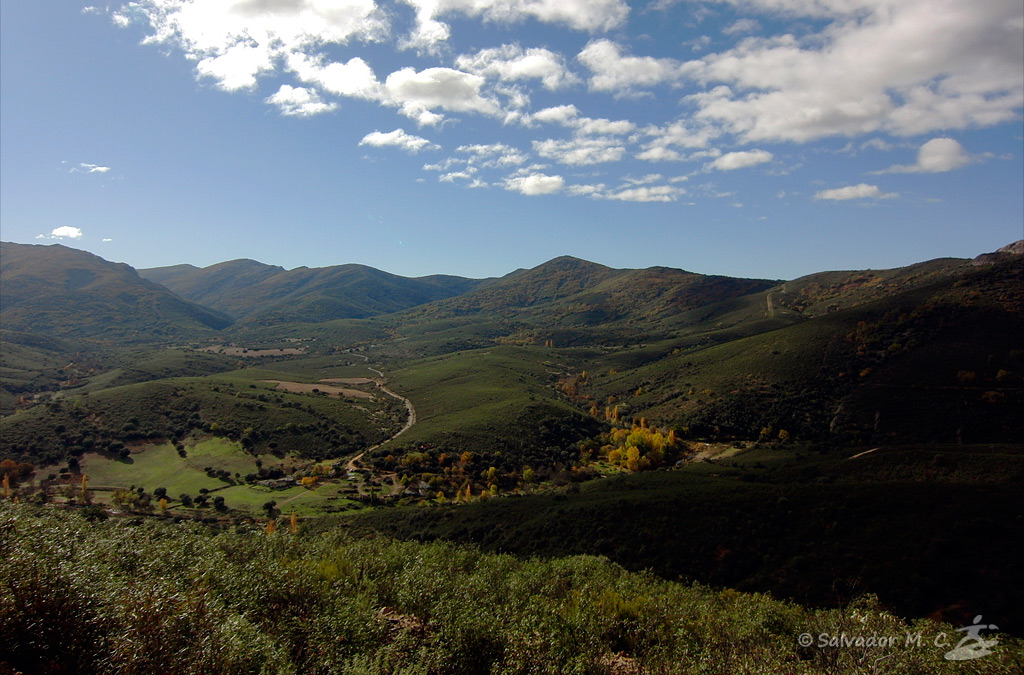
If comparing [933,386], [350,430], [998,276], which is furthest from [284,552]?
[998,276]

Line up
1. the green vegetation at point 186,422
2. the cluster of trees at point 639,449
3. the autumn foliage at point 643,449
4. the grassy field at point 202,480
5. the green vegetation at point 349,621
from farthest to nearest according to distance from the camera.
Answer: the cluster of trees at point 639,449, the autumn foliage at point 643,449, the green vegetation at point 186,422, the grassy field at point 202,480, the green vegetation at point 349,621

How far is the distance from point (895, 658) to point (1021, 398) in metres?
116

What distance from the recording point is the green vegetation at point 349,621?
18.7 m

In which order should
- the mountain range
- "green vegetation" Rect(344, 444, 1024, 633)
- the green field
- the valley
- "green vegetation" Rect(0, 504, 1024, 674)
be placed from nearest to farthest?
"green vegetation" Rect(0, 504, 1024, 674)
"green vegetation" Rect(344, 444, 1024, 633)
the valley
the mountain range
the green field

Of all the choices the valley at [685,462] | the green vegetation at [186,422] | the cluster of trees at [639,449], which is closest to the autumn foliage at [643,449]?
the cluster of trees at [639,449]

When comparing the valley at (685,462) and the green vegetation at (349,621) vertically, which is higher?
the green vegetation at (349,621)

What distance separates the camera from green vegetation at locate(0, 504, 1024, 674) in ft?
61.5

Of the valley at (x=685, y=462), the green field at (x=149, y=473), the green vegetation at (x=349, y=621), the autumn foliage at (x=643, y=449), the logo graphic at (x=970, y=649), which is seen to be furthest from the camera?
the autumn foliage at (x=643, y=449)

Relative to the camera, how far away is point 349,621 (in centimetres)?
2483

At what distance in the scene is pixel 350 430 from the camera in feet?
475

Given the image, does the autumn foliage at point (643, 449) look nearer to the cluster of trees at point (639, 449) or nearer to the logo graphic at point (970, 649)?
the cluster of trees at point (639, 449)

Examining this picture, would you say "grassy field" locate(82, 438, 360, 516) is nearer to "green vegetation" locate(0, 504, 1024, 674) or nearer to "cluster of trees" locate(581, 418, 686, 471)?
"green vegetation" locate(0, 504, 1024, 674)

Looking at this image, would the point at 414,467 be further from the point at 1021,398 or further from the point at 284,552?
the point at 1021,398

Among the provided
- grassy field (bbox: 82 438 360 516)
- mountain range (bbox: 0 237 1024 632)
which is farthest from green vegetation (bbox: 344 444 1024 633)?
grassy field (bbox: 82 438 360 516)
